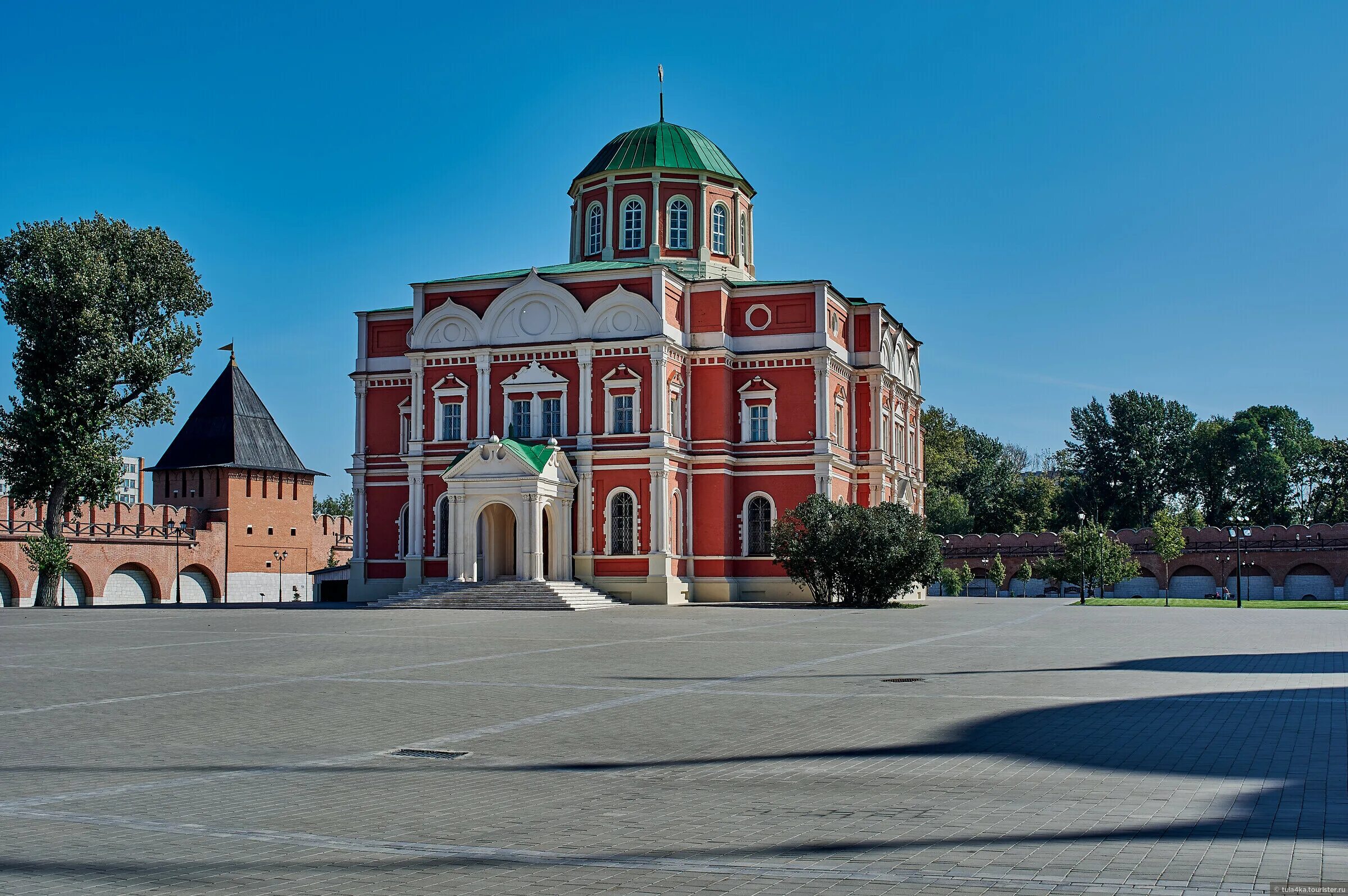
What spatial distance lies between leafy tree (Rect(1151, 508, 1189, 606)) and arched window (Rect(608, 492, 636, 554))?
40.7 meters

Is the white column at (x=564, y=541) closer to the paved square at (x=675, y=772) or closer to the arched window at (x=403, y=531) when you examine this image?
the arched window at (x=403, y=531)

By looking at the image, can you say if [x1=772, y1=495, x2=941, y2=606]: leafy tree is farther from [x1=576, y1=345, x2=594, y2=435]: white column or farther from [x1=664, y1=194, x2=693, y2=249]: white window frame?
[x1=664, y1=194, x2=693, y2=249]: white window frame

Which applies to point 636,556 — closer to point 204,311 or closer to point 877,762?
point 204,311

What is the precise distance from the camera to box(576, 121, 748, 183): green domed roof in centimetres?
4847

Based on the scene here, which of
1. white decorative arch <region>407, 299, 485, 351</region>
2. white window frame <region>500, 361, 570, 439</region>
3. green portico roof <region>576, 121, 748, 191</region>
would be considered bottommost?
white window frame <region>500, 361, 570, 439</region>

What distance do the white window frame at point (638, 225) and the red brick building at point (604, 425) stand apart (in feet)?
1.48

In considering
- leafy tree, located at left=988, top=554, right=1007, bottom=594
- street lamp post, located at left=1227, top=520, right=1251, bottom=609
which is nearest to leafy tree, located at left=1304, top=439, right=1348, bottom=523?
street lamp post, located at left=1227, top=520, right=1251, bottom=609

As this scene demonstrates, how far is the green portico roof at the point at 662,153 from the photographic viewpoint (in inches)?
1908

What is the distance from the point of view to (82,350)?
4225 centimetres

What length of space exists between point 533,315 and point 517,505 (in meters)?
7.41

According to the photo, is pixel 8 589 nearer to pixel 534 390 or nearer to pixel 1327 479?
pixel 534 390

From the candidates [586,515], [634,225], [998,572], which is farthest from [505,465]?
[998,572]

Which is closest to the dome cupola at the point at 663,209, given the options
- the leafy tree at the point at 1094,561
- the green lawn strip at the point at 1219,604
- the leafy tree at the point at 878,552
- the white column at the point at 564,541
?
the white column at the point at 564,541

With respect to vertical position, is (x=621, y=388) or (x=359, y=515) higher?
(x=621, y=388)
